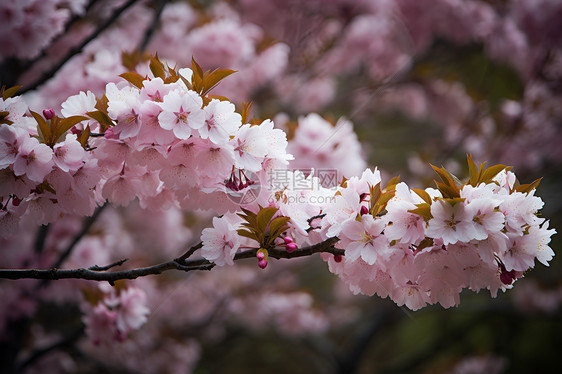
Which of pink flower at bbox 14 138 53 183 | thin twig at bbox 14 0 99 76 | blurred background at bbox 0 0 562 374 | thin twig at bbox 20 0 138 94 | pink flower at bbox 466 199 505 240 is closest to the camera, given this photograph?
pink flower at bbox 466 199 505 240

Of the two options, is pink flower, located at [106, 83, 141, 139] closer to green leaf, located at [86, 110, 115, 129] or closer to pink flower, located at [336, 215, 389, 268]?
green leaf, located at [86, 110, 115, 129]

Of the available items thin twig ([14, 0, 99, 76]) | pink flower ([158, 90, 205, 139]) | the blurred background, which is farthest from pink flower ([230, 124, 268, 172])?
thin twig ([14, 0, 99, 76])

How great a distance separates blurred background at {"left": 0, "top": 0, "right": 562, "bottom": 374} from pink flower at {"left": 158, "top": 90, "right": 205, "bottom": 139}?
908 mm

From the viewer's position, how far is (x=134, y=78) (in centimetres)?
105

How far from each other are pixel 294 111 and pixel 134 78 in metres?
2.95

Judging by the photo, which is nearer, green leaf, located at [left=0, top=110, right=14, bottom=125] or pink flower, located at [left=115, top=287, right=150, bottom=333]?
green leaf, located at [left=0, top=110, right=14, bottom=125]

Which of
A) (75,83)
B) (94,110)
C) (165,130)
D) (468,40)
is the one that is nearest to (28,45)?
(75,83)

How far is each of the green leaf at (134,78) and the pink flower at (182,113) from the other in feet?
0.47

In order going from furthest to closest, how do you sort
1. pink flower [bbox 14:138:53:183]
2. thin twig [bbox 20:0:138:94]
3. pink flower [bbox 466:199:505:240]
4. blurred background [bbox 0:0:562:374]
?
blurred background [bbox 0:0:562:374] → thin twig [bbox 20:0:138:94] → pink flower [bbox 14:138:53:183] → pink flower [bbox 466:199:505:240]

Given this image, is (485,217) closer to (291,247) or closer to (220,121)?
(291,247)

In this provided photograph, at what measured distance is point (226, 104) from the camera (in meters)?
0.98

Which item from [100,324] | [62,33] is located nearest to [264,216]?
[100,324]

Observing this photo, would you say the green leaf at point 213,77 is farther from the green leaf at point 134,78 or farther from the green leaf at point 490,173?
the green leaf at point 490,173

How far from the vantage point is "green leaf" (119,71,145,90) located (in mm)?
1047
